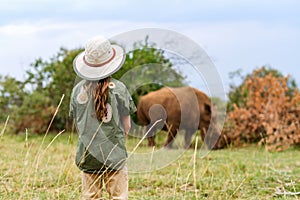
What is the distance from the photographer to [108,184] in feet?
12.8

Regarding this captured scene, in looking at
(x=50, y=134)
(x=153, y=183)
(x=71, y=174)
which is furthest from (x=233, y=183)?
(x=50, y=134)

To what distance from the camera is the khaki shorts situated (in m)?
3.86

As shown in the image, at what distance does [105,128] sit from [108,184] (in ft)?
1.47

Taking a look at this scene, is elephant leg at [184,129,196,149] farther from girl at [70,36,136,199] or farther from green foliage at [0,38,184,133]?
girl at [70,36,136,199]

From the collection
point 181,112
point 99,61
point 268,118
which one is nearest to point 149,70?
point 181,112

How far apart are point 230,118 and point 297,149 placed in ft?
5.71

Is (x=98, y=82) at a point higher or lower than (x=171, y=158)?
higher

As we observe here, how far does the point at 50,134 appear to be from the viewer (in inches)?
531

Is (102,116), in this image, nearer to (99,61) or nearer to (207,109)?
(99,61)

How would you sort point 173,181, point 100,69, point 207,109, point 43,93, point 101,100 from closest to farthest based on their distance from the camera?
point 101,100 < point 100,69 < point 173,181 < point 207,109 < point 43,93

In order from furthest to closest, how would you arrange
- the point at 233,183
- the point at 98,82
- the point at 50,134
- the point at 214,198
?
the point at 50,134 < the point at 233,183 < the point at 214,198 < the point at 98,82

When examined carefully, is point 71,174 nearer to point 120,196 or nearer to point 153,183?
point 153,183

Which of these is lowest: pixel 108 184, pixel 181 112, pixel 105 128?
pixel 108 184

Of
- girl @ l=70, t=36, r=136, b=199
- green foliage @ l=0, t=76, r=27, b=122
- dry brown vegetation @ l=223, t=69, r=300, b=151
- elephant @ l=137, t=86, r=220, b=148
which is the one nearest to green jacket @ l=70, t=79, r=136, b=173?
girl @ l=70, t=36, r=136, b=199
